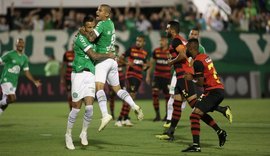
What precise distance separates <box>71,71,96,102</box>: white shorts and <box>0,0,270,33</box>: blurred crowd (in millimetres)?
18680

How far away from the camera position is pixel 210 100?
13312 mm

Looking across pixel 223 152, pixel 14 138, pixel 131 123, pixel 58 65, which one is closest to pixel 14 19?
pixel 58 65

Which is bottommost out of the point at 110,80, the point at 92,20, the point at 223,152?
the point at 223,152

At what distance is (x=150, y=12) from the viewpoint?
35.7 m

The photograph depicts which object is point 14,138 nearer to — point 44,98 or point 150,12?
point 44,98

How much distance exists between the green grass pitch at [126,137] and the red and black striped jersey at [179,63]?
153cm

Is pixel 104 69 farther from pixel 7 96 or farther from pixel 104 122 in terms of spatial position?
pixel 7 96

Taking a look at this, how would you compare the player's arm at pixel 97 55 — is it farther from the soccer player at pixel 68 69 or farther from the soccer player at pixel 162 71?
the soccer player at pixel 68 69

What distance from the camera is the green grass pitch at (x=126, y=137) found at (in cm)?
1311

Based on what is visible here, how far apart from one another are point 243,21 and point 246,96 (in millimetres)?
4076

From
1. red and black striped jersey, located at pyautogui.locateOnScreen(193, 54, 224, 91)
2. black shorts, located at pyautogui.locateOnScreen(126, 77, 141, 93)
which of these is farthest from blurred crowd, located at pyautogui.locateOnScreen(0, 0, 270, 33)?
red and black striped jersey, located at pyautogui.locateOnScreen(193, 54, 224, 91)

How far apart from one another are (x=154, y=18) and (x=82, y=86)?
66.2ft

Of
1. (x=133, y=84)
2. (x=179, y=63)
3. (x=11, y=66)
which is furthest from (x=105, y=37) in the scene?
(x=133, y=84)

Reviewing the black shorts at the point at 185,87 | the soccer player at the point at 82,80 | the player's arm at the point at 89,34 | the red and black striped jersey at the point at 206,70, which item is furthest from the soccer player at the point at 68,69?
the red and black striped jersey at the point at 206,70
